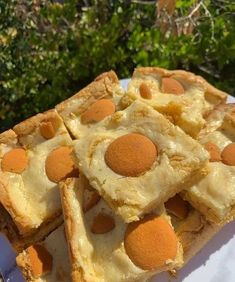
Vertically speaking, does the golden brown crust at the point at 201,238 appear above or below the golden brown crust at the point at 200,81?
below

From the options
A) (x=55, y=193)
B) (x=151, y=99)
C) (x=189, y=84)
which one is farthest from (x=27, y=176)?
(x=189, y=84)

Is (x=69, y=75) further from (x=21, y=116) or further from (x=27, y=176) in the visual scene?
(x=27, y=176)

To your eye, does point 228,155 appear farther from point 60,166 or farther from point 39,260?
point 39,260

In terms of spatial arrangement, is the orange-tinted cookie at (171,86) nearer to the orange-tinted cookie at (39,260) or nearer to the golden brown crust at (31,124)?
the golden brown crust at (31,124)

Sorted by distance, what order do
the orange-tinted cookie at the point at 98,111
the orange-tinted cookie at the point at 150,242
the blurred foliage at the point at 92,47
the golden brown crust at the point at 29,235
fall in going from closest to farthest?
the orange-tinted cookie at the point at 150,242
the golden brown crust at the point at 29,235
the orange-tinted cookie at the point at 98,111
the blurred foliage at the point at 92,47

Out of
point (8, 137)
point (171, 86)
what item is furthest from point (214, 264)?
point (8, 137)

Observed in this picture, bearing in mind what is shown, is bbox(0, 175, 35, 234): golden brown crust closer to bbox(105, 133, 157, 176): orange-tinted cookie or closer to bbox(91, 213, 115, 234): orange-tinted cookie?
bbox(91, 213, 115, 234): orange-tinted cookie

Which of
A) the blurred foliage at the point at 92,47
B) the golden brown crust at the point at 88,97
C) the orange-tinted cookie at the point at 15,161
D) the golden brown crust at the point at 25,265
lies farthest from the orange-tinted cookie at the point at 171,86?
the golden brown crust at the point at 25,265
